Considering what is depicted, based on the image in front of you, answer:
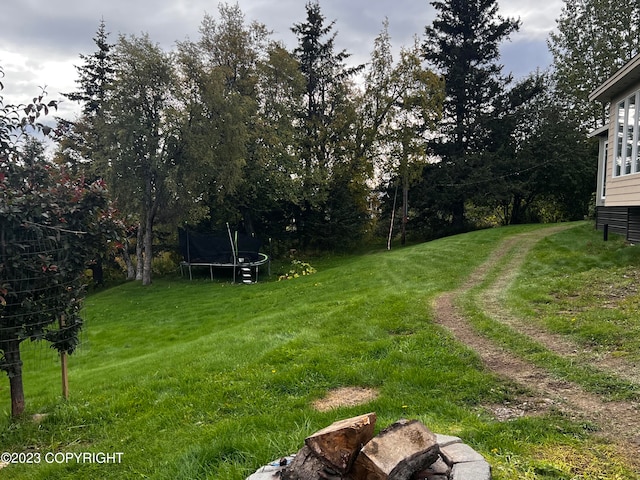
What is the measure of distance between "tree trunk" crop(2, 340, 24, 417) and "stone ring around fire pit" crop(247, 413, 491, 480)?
3.49m

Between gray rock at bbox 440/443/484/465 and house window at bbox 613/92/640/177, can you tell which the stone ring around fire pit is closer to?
gray rock at bbox 440/443/484/465

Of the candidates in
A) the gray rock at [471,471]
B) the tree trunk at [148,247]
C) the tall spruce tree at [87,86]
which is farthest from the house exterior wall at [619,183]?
the tall spruce tree at [87,86]

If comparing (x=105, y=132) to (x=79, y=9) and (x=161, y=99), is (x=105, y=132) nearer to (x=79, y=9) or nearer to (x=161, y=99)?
(x=161, y=99)

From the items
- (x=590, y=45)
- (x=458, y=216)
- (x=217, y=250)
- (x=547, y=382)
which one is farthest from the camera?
(x=458, y=216)

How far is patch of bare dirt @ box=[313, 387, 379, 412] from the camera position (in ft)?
12.8

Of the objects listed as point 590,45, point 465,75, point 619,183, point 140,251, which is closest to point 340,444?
point 619,183

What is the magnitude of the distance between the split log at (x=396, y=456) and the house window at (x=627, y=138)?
Answer: 1000 centimetres

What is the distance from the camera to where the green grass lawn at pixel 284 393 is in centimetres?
299

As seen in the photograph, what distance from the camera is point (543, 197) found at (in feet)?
81.1

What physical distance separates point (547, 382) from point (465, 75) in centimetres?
2109

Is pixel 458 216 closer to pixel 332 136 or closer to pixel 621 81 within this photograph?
pixel 332 136
